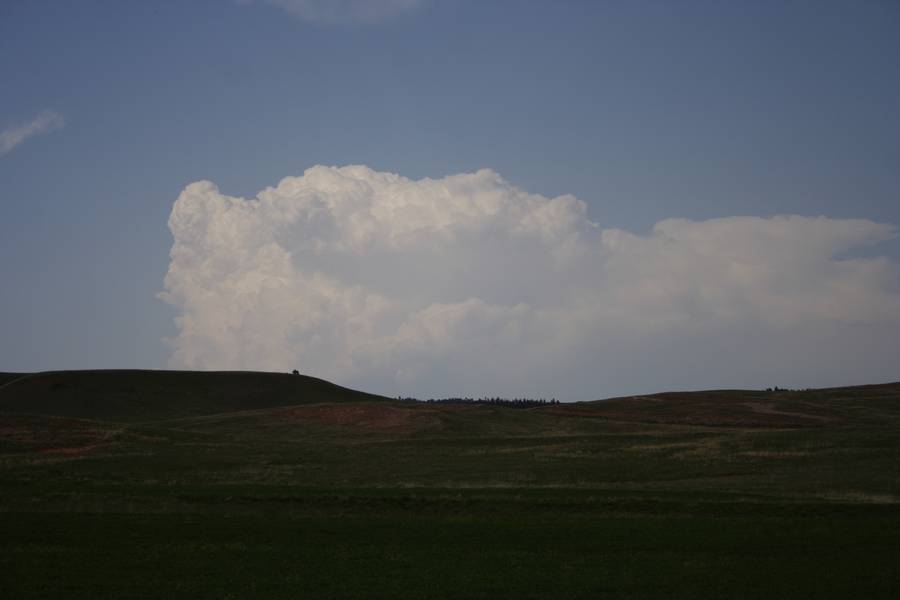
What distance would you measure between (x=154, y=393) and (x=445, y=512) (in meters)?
80.9

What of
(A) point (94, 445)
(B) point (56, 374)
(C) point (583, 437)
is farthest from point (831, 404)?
(B) point (56, 374)

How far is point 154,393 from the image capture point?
348ft

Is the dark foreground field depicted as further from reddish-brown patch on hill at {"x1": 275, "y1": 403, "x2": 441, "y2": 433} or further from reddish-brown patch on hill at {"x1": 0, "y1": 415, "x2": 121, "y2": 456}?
reddish-brown patch on hill at {"x1": 275, "y1": 403, "x2": 441, "y2": 433}

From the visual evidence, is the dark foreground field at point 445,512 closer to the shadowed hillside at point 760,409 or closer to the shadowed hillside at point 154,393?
the shadowed hillside at point 760,409

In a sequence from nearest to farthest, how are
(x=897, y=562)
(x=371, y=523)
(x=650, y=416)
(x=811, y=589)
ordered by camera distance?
(x=811, y=589) < (x=897, y=562) < (x=371, y=523) < (x=650, y=416)

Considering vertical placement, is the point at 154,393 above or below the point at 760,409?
above

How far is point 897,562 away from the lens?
73.8ft

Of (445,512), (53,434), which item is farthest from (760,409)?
(53,434)

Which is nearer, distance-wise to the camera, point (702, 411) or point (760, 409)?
point (760, 409)

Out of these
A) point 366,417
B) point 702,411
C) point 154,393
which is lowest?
point 702,411

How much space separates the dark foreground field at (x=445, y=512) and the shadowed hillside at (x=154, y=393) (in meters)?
28.4

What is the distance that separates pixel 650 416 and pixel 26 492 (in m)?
60.6

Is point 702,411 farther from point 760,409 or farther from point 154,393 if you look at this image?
point 154,393

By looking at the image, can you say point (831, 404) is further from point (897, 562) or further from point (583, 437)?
point (897, 562)
